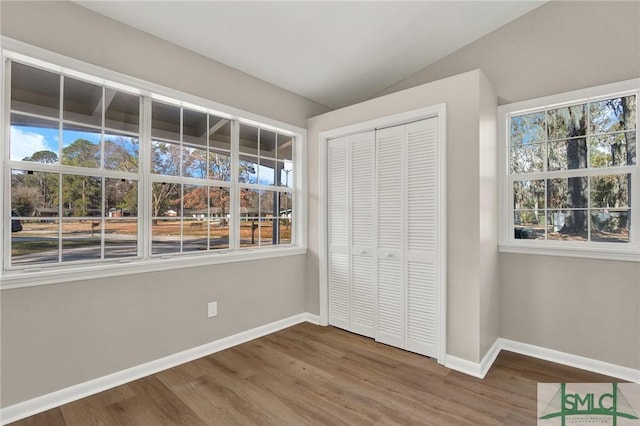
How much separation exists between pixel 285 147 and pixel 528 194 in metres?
2.61

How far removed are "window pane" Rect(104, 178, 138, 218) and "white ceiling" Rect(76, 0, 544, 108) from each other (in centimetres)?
124

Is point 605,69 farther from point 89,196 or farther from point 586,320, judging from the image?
point 89,196

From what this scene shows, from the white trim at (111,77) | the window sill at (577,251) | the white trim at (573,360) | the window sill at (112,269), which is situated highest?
the white trim at (111,77)

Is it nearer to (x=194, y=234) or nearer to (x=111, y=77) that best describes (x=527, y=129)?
(x=194, y=234)

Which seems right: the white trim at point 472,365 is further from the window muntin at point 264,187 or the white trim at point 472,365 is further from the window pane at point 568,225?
the window muntin at point 264,187

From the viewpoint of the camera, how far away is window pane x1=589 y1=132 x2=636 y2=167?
8.25 feet

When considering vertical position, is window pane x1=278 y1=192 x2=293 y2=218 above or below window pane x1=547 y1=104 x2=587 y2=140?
below

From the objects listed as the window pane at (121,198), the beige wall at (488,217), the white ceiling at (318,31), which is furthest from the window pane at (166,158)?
the beige wall at (488,217)

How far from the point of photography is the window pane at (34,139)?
2041 millimetres

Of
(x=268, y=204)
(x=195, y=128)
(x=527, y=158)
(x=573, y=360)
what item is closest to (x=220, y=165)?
(x=195, y=128)

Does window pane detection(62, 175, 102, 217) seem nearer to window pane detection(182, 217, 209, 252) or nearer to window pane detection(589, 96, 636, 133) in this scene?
window pane detection(182, 217, 209, 252)

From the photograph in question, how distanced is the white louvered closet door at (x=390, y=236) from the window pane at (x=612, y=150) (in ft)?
5.22

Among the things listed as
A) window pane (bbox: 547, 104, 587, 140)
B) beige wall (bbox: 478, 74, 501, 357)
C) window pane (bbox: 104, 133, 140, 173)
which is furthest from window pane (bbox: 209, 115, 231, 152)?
window pane (bbox: 547, 104, 587, 140)

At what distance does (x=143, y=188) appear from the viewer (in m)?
2.55
